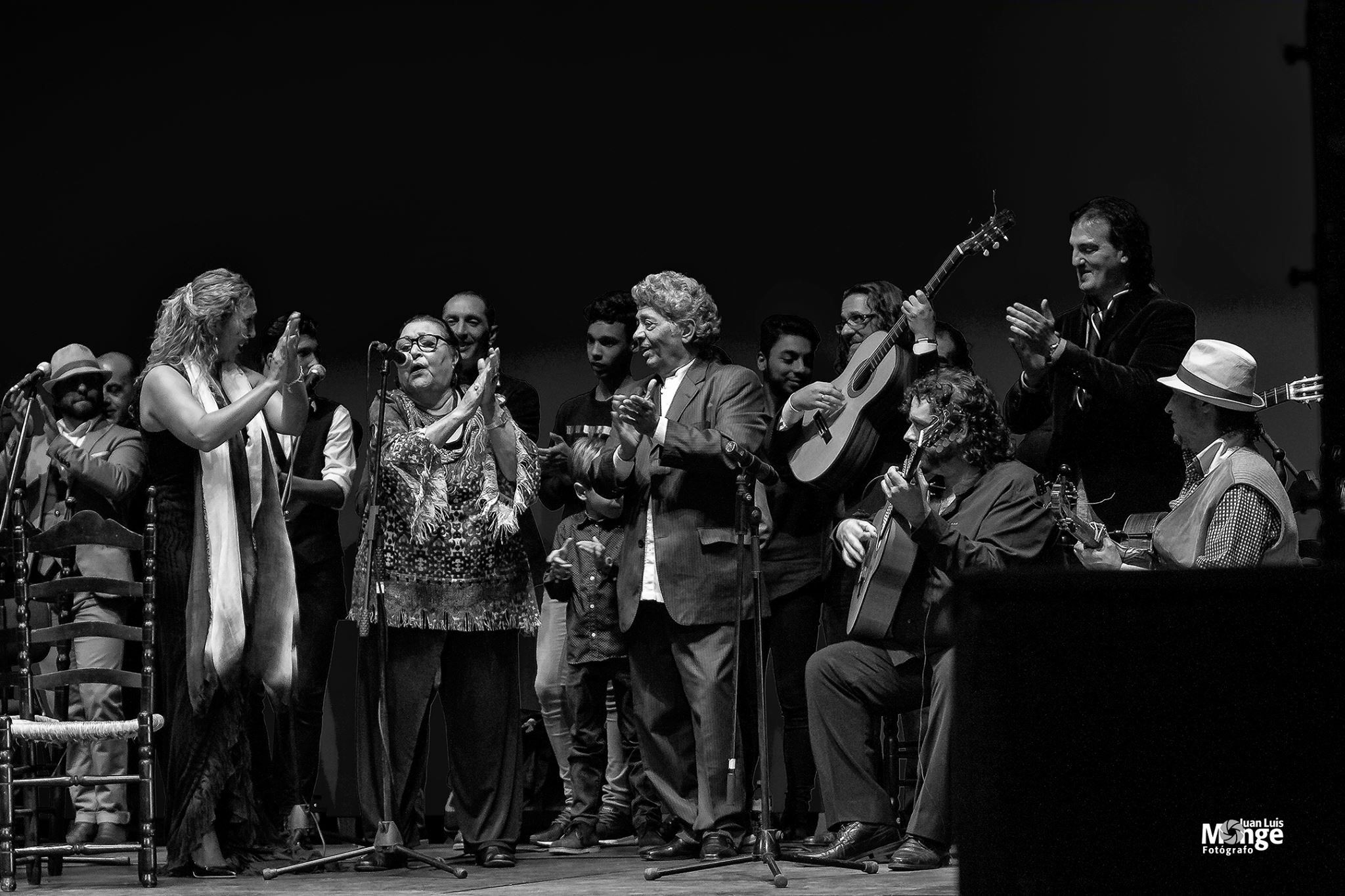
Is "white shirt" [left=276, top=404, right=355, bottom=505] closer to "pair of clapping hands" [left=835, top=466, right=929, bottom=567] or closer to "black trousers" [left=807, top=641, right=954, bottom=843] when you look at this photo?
"black trousers" [left=807, top=641, right=954, bottom=843]

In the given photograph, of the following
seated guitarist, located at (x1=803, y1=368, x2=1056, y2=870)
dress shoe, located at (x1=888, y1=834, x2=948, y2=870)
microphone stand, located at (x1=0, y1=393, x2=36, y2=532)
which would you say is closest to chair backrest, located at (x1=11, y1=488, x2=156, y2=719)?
microphone stand, located at (x1=0, y1=393, x2=36, y2=532)

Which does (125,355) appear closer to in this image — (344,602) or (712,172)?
(344,602)

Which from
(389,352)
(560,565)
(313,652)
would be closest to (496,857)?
(560,565)

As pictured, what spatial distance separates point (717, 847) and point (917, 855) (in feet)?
1.85

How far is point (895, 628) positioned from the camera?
429cm

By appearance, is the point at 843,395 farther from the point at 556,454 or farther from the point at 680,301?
the point at 556,454

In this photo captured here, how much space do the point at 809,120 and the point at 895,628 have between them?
8.72 feet

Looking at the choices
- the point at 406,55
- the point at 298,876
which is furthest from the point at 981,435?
the point at 406,55

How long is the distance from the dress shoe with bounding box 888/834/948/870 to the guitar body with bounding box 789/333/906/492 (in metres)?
1.16

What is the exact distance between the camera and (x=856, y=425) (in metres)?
4.80

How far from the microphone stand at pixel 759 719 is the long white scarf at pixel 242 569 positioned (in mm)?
1208

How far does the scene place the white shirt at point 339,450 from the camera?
554cm

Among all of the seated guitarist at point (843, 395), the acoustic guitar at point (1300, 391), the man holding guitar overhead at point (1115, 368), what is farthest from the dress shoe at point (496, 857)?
the acoustic guitar at point (1300, 391)

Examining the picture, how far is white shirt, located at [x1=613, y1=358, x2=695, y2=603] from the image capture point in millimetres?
4465
